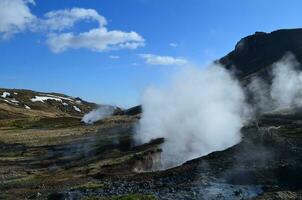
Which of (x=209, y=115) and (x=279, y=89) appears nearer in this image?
(x=209, y=115)

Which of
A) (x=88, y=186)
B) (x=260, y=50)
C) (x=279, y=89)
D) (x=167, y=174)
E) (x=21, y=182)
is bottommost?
(x=88, y=186)

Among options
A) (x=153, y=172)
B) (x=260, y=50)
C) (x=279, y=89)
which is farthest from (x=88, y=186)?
(x=260, y=50)

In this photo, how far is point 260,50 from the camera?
16825 centimetres

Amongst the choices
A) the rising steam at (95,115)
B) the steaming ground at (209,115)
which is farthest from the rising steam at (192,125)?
the rising steam at (95,115)

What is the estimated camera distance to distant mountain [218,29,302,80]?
151 m

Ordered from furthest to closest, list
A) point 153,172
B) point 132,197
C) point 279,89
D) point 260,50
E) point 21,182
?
point 260,50 → point 279,89 → point 21,182 → point 153,172 → point 132,197

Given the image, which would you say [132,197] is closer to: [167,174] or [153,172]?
[167,174]

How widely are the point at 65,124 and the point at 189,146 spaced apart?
269ft

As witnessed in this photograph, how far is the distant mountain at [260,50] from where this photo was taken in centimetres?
15100

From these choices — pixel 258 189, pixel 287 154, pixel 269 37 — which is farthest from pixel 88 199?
pixel 269 37

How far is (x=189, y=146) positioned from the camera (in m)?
59.7

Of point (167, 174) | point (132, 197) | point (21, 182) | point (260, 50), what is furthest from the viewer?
point (260, 50)

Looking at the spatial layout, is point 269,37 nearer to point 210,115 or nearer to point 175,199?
point 210,115

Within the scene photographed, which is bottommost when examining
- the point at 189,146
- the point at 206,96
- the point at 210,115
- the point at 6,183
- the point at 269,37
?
the point at 6,183
